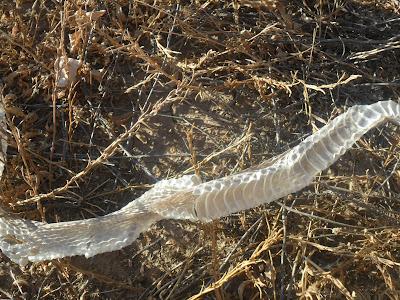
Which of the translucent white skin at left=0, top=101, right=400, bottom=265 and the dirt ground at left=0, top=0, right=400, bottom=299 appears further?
the dirt ground at left=0, top=0, right=400, bottom=299

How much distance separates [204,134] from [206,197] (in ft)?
2.13

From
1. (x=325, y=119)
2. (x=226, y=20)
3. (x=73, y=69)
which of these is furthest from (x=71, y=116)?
(x=325, y=119)

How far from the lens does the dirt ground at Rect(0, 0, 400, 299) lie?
75.0 inches

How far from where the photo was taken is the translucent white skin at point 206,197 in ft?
5.11

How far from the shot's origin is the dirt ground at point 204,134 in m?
1.90

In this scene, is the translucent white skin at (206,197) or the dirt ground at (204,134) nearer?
the translucent white skin at (206,197)

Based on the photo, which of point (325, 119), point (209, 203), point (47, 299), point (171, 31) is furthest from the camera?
point (171, 31)

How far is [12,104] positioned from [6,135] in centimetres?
27

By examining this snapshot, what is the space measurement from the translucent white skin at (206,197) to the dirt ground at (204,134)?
160 millimetres

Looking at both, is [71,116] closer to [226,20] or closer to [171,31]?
[171,31]

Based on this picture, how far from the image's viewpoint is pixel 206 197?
5.17 ft

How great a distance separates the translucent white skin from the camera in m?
1.56

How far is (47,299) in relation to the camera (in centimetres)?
196

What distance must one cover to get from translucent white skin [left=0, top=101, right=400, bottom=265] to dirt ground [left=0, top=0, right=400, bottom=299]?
0.52 feet
